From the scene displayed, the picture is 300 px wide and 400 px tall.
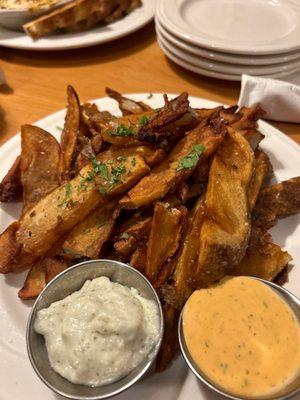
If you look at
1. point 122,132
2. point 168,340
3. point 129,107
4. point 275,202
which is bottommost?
point 168,340

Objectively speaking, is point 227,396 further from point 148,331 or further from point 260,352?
point 148,331

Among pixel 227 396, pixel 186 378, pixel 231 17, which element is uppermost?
pixel 231 17

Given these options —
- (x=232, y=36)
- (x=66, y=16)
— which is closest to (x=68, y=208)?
(x=232, y=36)

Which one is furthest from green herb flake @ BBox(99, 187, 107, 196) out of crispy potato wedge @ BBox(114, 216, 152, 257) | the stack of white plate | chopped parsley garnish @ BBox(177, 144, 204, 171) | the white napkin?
the stack of white plate

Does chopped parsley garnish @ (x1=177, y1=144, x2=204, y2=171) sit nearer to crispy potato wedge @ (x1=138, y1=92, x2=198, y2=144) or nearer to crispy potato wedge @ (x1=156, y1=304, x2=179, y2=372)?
crispy potato wedge @ (x1=138, y1=92, x2=198, y2=144)

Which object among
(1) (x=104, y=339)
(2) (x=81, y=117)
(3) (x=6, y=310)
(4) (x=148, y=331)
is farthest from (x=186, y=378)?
(2) (x=81, y=117)

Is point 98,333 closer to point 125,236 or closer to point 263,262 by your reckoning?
point 125,236
